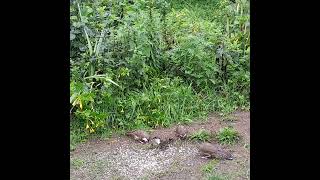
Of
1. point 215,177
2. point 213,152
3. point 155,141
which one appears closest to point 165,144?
point 155,141

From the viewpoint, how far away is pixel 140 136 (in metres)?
4.10

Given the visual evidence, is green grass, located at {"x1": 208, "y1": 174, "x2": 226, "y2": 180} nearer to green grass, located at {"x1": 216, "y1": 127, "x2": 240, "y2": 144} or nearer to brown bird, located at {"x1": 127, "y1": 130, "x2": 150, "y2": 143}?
green grass, located at {"x1": 216, "y1": 127, "x2": 240, "y2": 144}

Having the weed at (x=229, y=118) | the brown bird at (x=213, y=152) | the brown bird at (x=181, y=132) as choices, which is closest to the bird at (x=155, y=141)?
the brown bird at (x=181, y=132)

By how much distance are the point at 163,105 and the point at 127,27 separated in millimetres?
869

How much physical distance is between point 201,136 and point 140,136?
0.50m

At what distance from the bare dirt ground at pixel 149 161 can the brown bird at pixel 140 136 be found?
0.05 m

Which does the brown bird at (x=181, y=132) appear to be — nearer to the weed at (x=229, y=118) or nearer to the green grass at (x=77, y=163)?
A: the weed at (x=229, y=118)

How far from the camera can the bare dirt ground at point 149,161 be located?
3528 mm

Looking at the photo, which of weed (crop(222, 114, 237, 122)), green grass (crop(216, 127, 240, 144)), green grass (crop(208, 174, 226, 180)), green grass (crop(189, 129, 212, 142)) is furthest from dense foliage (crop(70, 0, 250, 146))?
green grass (crop(208, 174, 226, 180))

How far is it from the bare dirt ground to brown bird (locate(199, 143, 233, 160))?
0.16ft

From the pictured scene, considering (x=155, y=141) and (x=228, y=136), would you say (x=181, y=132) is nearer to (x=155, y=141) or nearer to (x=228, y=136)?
(x=155, y=141)
